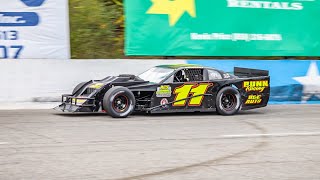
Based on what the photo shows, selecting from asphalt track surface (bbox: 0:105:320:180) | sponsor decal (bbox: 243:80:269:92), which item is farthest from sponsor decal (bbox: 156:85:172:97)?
sponsor decal (bbox: 243:80:269:92)

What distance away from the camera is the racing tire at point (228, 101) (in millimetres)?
12839

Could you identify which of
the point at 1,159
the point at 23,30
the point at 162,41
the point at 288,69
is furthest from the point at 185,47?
the point at 1,159

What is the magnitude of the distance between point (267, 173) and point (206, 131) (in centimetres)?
353

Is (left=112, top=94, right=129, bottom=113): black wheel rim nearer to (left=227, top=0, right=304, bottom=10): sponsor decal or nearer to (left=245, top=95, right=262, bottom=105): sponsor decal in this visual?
(left=245, top=95, right=262, bottom=105): sponsor decal

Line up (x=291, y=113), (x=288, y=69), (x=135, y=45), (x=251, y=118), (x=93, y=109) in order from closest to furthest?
(x=93, y=109)
(x=251, y=118)
(x=291, y=113)
(x=135, y=45)
(x=288, y=69)

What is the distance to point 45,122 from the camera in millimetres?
10805

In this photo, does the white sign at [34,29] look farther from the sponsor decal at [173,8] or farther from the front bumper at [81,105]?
the front bumper at [81,105]

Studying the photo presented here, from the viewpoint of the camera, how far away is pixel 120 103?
11711 millimetres

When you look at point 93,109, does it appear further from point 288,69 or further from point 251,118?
point 288,69

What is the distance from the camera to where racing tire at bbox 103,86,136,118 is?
11.5 meters

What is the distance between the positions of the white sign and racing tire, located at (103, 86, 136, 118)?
3.37m

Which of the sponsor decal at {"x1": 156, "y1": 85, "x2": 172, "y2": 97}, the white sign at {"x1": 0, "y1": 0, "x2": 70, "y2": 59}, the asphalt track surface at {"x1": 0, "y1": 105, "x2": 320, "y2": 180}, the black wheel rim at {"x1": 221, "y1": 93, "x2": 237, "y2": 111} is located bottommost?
the asphalt track surface at {"x1": 0, "y1": 105, "x2": 320, "y2": 180}

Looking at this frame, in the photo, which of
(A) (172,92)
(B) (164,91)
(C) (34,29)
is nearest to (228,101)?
(A) (172,92)

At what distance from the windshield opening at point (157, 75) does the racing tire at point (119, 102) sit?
0.89 m
